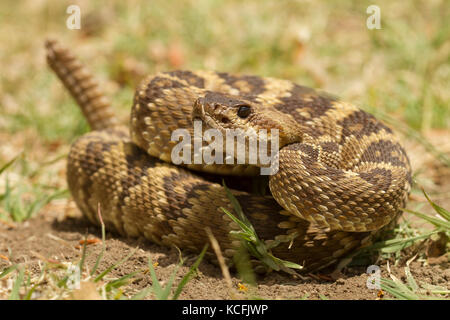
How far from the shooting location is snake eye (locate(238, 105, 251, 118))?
3.62m

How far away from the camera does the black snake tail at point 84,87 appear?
557 centimetres

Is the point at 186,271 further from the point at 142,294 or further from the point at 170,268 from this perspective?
the point at 142,294

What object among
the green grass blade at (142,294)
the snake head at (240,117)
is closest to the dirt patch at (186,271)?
the green grass blade at (142,294)

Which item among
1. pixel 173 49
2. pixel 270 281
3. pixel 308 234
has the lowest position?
pixel 270 281

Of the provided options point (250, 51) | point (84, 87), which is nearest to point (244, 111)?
point (84, 87)

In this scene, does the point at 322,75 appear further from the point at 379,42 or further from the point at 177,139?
the point at 177,139

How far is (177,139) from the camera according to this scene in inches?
162

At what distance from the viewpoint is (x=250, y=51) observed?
772cm

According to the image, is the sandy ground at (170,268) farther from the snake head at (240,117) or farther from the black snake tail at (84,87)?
the black snake tail at (84,87)

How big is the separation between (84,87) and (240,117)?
2.68 meters

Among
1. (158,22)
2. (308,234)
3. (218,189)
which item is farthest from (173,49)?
(308,234)

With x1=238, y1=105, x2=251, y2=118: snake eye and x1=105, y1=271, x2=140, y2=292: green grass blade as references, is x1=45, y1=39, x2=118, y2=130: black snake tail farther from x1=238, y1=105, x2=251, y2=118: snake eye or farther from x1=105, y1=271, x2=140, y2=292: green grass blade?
x1=105, y1=271, x2=140, y2=292: green grass blade
